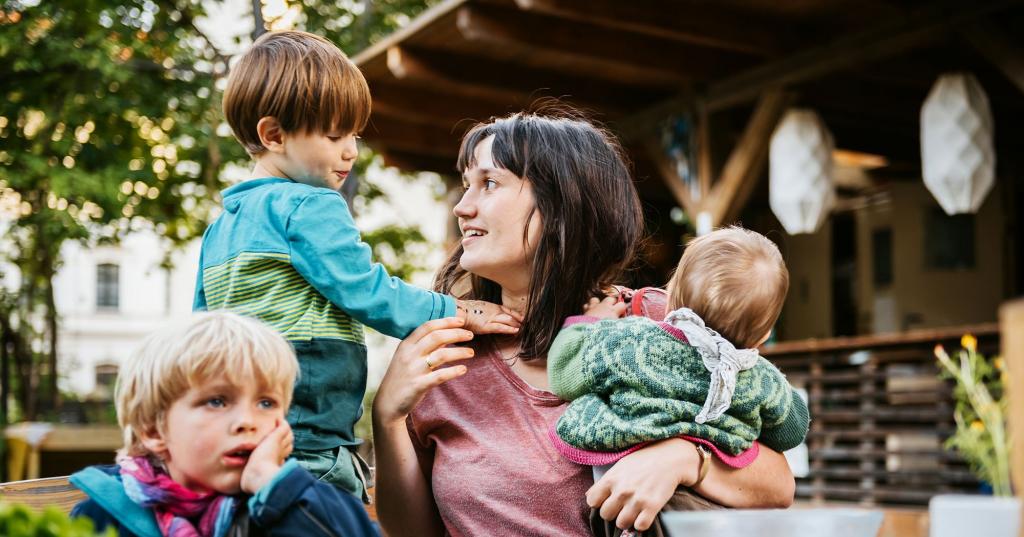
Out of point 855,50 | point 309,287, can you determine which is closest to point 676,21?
point 855,50

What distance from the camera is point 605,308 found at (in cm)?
211

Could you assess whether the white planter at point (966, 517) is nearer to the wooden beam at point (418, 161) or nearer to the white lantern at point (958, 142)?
the white lantern at point (958, 142)

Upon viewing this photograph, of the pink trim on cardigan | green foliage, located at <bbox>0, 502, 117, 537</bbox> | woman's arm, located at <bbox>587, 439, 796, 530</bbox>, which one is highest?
green foliage, located at <bbox>0, 502, 117, 537</bbox>

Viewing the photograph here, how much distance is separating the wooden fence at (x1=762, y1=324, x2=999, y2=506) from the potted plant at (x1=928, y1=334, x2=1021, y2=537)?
0.18 m

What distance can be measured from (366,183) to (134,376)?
8710 millimetres

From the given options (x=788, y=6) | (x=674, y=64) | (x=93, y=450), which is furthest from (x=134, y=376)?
(x=93, y=450)

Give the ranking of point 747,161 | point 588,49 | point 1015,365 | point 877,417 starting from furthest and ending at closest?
point 877,417, point 747,161, point 588,49, point 1015,365

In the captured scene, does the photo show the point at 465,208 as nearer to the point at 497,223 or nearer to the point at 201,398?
the point at 497,223

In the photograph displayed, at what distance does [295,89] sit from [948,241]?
12070 mm

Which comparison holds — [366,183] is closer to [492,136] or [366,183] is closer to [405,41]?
[405,41]

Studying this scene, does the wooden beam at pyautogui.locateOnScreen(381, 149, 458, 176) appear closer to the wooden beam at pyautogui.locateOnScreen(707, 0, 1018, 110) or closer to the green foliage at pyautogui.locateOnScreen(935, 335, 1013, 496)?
the wooden beam at pyautogui.locateOnScreen(707, 0, 1018, 110)

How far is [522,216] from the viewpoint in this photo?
2043mm

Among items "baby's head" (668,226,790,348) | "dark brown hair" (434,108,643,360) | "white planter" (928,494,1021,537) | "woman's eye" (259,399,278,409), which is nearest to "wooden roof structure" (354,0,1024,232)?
"white planter" (928,494,1021,537)

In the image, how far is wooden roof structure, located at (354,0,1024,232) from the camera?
19.5 feet
